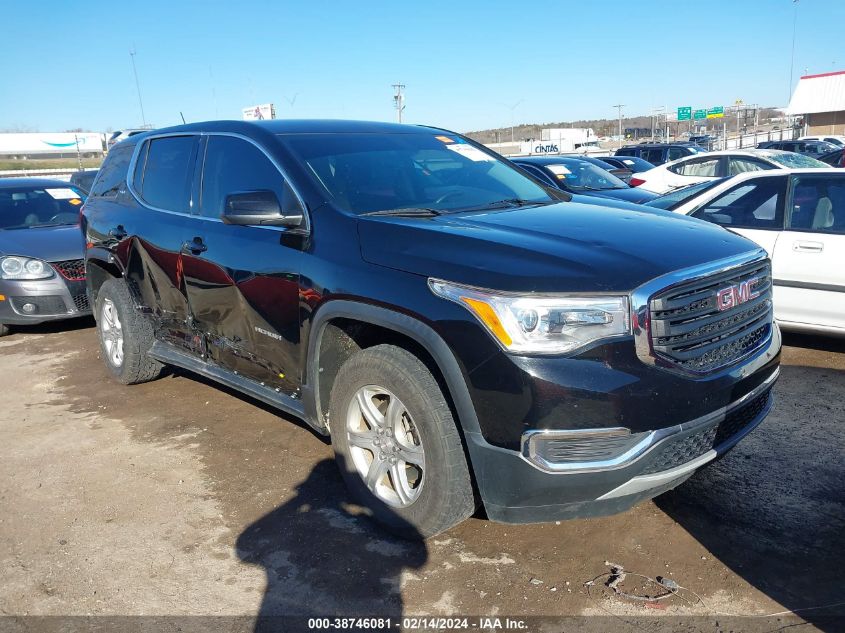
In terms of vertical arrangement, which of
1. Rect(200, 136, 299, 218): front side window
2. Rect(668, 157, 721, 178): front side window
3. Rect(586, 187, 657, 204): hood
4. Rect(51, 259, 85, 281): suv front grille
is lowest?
Rect(51, 259, 85, 281): suv front grille

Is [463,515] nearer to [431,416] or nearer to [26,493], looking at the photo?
[431,416]

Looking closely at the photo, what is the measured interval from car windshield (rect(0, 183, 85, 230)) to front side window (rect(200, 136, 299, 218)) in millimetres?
4725

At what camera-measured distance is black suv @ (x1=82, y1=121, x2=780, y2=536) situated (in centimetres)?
262

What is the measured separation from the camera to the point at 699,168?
40.2 feet

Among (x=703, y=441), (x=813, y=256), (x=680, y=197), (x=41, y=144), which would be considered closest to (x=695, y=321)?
(x=703, y=441)

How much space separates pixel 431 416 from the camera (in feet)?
9.39

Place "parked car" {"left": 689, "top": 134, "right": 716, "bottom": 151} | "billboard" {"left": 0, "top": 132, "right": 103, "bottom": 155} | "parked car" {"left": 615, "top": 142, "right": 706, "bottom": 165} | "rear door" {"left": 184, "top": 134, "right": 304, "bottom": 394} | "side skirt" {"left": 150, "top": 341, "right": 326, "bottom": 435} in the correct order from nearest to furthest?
"rear door" {"left": 184, "top": 134, "right": 304, "bottom": 394}
"side skirt" {"left": 150, "top": 341, "right": 326, "bottom": 435}
"parked car" {"left": 615, "top": 142, "right": 706, "bottom": 165}
"parked car" {"left": 689, "top": 134, "right": 716, "bottom": 151}
"billboard" {"left": 0, "top": 132, "right": 103, "bottom": 155}

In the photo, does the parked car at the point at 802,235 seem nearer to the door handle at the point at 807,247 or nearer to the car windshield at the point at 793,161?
the door handle at the point at 807,247

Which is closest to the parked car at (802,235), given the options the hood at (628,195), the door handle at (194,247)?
the hood at (628,195)

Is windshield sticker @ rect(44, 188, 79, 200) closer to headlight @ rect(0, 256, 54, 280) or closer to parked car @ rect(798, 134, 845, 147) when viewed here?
headlight @ rect(0, 256, 54, 280)

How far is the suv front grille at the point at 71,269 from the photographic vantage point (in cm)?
712

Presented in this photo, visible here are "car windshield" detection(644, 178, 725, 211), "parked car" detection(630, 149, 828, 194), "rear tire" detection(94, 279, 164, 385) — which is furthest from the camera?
"parked car" detection(630, 149, 828, 194)

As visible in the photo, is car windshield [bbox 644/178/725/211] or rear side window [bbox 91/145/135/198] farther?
car windshield [bbox 644/178/725/211]

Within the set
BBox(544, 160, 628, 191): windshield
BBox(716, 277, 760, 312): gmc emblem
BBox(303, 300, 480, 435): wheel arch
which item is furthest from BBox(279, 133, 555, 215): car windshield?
BBox(544, 160, 628, 191): windshield
